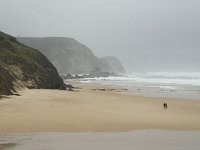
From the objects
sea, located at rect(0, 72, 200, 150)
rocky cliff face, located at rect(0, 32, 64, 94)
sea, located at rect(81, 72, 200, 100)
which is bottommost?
sea, located at rect(0, 72, 200, 150)

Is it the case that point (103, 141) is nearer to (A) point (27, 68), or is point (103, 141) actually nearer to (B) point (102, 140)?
(B) point (102, 140)

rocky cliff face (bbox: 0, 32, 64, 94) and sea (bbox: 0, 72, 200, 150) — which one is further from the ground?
rocky cliff face (bbox: 0, 32, 64, 94)

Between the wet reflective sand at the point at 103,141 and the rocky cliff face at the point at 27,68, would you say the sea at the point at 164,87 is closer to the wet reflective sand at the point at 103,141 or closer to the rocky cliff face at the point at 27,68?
the rocky cliff face at the point at 27,68

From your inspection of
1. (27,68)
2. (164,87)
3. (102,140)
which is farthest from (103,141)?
(164,87)

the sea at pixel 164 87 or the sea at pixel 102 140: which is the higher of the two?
the sea at pixel 164 87

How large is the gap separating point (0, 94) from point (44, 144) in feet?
44.0

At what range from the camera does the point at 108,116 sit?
18.0 metres

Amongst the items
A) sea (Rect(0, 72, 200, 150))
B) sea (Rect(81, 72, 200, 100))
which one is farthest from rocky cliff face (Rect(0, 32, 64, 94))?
sea (Rect(0, 72, 200, 150))

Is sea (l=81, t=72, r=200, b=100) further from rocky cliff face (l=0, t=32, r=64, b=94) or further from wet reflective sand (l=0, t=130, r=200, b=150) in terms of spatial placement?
wet reflective sand (l=0, t=130, r=200, b=150)

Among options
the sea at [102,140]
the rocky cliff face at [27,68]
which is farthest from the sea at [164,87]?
the sea at [102,140]

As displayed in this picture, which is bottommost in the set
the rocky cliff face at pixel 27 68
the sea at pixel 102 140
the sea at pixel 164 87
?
the sea at pixel 102 140


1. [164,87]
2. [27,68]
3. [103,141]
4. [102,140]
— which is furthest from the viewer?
[164,87]

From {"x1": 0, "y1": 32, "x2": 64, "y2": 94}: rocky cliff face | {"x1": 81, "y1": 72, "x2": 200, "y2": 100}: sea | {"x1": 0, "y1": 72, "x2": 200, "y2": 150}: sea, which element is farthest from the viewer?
{"x1": 81, "y1": 72, "x2": 200, "y2": 100}: sea

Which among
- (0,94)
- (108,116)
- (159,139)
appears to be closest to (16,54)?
(0,94)
